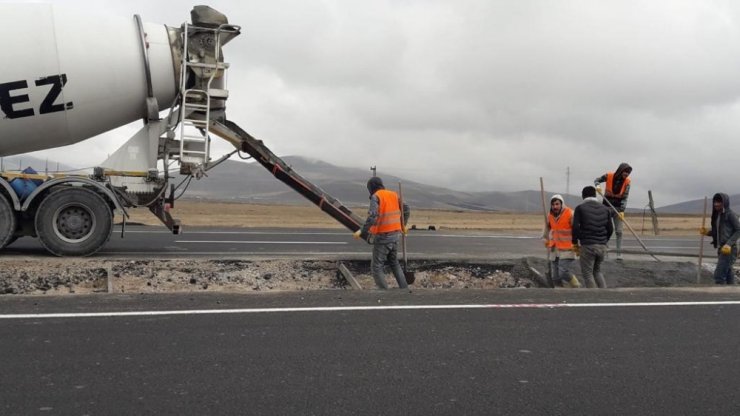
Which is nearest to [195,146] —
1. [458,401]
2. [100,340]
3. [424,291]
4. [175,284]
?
[175,284]

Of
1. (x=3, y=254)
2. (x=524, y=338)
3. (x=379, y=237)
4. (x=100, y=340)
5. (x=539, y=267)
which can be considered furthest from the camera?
(x=539, y=267)

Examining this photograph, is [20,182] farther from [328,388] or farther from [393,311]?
[328,388]

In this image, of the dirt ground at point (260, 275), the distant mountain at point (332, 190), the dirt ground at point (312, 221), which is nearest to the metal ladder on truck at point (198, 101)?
the dirt ground at point (260, 275)

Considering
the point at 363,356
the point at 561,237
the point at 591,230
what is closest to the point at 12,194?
the point at 363,356

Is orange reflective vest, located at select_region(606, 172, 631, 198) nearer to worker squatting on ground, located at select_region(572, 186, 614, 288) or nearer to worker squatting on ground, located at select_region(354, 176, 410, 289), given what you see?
worker squatting on ground, located at select_region(572, 186, 614, 288)

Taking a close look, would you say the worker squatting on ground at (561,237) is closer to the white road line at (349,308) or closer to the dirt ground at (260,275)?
the dirt ground at (260,275)

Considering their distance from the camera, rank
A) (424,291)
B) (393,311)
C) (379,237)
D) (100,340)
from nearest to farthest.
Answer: (100,340), (393,311), (424,291), (379,237)

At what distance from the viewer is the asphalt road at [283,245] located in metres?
11.8

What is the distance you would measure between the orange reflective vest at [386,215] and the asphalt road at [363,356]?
5.90 ft

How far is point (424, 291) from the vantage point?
745 centimetres

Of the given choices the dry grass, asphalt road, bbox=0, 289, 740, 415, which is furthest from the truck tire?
the dry grass

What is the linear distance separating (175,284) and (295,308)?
150 inches

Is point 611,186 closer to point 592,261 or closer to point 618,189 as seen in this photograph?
point 618,189

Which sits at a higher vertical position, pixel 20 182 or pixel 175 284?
pixel 20 182
